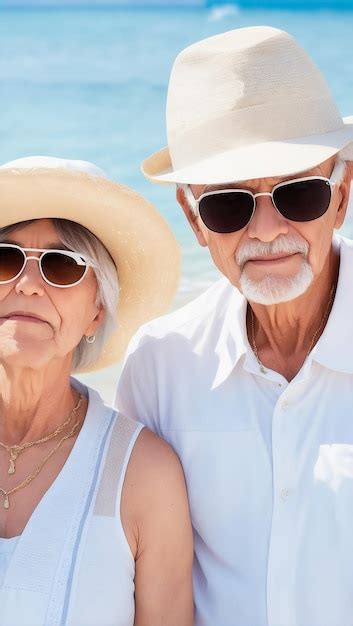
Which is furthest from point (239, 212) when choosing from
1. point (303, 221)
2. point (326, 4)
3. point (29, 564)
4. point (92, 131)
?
point (326, 4)

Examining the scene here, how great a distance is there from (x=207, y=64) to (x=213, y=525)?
132 cm

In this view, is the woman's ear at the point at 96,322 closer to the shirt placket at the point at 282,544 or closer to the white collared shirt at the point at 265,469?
the white collared shirt at the point at 265,469

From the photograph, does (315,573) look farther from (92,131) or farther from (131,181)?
(92,131)

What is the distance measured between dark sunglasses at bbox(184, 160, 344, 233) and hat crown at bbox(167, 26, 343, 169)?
0.46 feet

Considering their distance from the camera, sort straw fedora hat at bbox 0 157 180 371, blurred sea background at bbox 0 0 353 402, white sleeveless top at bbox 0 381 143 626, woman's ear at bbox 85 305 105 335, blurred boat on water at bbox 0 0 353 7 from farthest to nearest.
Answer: blurred boat on water at bbox 0 0 353 7 → blurred sea background at bbox 0 0 353 402 → woman's ear at bbox 85 305 105 335 → straw fedora hat at bbox 0 157 180 371 → white sleeveless top at bbox 0 381 143 626

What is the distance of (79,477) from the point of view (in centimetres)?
299

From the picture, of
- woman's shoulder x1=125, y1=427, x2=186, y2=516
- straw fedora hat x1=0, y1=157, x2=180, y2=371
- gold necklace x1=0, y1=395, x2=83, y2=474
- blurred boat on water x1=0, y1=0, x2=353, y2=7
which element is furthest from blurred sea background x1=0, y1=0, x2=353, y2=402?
woman's shoulder x1=125, y1=427, x2=186, y2=516

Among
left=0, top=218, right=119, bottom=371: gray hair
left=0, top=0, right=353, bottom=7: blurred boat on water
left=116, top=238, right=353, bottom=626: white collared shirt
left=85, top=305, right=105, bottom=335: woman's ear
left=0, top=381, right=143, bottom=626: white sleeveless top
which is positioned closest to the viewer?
left=0, top=381, right=143, bottom=626: white sleeveless top

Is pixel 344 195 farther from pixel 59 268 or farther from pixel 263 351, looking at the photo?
pixel 59 268

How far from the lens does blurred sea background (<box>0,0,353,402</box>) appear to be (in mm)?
12500

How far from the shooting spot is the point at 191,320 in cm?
336

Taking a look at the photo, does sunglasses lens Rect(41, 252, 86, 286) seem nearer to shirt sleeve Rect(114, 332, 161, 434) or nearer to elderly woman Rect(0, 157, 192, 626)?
elderly woman Rect(0, 157, 192, 626)

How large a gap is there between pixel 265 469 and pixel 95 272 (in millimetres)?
736

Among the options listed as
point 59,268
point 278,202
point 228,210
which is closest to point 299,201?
point 278,202
